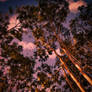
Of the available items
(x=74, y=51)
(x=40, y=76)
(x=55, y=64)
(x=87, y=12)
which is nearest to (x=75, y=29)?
(x=87, y=12)

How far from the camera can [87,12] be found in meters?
10.4

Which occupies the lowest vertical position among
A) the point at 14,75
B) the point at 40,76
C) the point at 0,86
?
the point at 40,76

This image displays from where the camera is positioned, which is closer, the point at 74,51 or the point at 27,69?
the point at 27,69

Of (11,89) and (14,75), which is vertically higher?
(14,75)

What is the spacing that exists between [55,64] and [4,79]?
5.79 m

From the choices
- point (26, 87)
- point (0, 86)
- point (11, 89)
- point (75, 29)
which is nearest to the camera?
point (0, 86)

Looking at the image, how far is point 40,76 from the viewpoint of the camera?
909 centimetres

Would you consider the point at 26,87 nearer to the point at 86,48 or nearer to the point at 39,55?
the point at 39,55

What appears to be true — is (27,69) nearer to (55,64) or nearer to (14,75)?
(14,75)

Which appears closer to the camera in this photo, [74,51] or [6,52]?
[6,52]

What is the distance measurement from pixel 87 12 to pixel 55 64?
8.12 meters

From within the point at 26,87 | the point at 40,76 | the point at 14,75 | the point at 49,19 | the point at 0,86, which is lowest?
the point at 26,87

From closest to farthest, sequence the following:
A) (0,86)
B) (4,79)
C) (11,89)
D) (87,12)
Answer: (0,86)
(4,79)
(11,89)
(87,12)

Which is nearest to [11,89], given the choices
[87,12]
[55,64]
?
[55,64]
